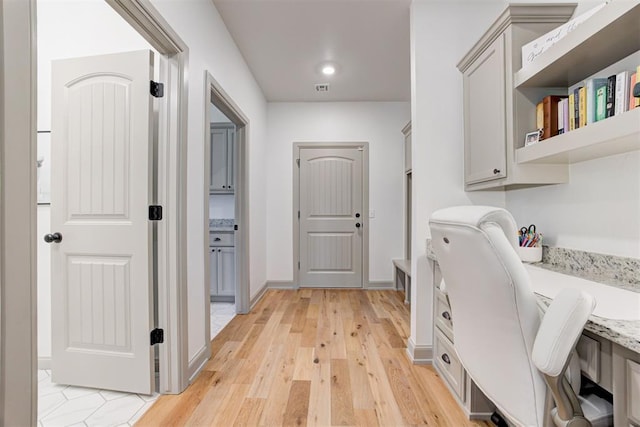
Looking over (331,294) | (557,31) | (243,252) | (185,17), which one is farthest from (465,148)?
(331,294)

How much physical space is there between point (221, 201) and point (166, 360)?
2.45 m

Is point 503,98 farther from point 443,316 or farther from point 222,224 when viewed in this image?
point 222,224

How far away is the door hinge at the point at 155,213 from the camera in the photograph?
1.64 metres

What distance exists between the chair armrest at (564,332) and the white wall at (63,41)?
2.44 meters

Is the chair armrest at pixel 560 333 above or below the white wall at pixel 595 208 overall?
below

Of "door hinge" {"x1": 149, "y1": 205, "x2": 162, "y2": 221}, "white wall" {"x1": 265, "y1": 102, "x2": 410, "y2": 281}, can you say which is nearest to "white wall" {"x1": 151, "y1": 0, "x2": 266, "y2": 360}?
"door hinge" {"x1": 149, "y1": 205, "x2": 162, "y2": 221}

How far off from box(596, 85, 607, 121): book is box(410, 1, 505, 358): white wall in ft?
2.88

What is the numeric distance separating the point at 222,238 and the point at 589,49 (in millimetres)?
3310

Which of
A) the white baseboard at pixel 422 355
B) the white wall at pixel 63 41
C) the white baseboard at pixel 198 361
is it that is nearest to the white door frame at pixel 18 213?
the white baseboard at pixel 198 361

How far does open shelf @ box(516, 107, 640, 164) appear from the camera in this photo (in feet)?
3.39

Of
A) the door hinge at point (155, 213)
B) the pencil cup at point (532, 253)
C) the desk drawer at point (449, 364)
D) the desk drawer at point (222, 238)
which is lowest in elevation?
the desk drawer at point (449, 364)

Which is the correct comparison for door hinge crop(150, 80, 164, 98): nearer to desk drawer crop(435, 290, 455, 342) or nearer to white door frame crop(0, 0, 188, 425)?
white door frame crop(0, 0, 188, 425)

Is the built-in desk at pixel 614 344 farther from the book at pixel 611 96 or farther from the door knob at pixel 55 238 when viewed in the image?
the door knob at pixel 55 238

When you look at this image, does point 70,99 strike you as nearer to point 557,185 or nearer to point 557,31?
point 557,31
